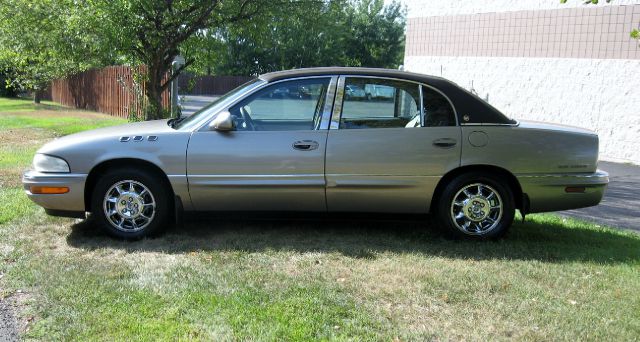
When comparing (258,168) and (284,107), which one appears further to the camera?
(284,107)

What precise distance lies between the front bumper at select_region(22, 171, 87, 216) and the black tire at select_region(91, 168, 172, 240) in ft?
0.42

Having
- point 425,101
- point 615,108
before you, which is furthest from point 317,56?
point 425,101

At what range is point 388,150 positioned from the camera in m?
5.62

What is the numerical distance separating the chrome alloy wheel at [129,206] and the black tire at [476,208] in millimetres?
2744

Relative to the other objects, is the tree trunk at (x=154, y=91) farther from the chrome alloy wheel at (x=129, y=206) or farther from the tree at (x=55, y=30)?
the chrome alloy wheel at (x=129, y=206)

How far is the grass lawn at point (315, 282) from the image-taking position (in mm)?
3840

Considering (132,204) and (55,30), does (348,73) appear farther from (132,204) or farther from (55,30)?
(55,30)

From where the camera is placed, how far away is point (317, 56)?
48.1 meters

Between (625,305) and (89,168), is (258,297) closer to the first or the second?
(89,168)

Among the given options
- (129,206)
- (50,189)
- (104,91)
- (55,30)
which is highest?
(55,30)

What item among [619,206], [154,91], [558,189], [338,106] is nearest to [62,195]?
[338,106]

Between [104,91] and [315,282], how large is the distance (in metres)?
22.3

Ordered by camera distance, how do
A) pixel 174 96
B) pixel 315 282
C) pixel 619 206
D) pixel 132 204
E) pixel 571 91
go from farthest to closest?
pixel 571 91 < pixel 174 96 < pixel 619 206 < pixel 132 204 < pixel 315 282

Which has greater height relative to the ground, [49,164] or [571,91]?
[571,91]
